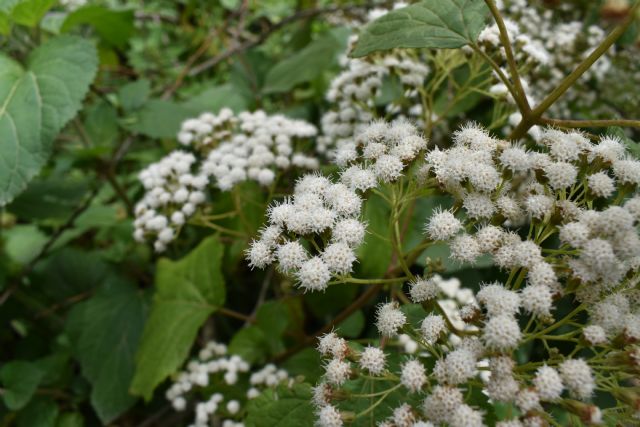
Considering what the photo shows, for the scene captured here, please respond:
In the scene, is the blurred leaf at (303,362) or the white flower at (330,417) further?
the blurred leaf at (303,362)

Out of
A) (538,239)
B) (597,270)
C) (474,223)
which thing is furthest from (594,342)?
(474,223)

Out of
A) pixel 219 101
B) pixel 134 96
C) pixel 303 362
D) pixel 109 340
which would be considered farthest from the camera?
pixel 219 101

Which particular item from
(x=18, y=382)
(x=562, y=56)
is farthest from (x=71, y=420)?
(x=562, y=56)

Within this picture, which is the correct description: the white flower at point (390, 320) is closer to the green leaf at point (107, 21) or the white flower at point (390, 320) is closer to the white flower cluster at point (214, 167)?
the white flower cluster at point (214, 167)

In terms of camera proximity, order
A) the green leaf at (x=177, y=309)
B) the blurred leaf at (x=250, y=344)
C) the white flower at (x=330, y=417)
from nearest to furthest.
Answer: the white flower at (x=330, y=417) → the green leaf at (x=177, y=309) → the blurred leaf at (x=250, y=344)

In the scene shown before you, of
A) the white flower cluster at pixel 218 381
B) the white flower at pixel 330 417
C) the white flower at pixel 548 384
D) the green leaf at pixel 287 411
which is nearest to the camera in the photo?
the white flower at pixel 548 384

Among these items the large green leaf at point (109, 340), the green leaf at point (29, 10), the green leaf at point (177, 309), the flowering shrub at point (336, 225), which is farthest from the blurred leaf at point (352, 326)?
the green leaf at point (29, 10)

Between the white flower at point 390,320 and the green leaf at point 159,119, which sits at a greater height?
the white flower at point 390,320

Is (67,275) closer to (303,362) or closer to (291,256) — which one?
(303,362)
